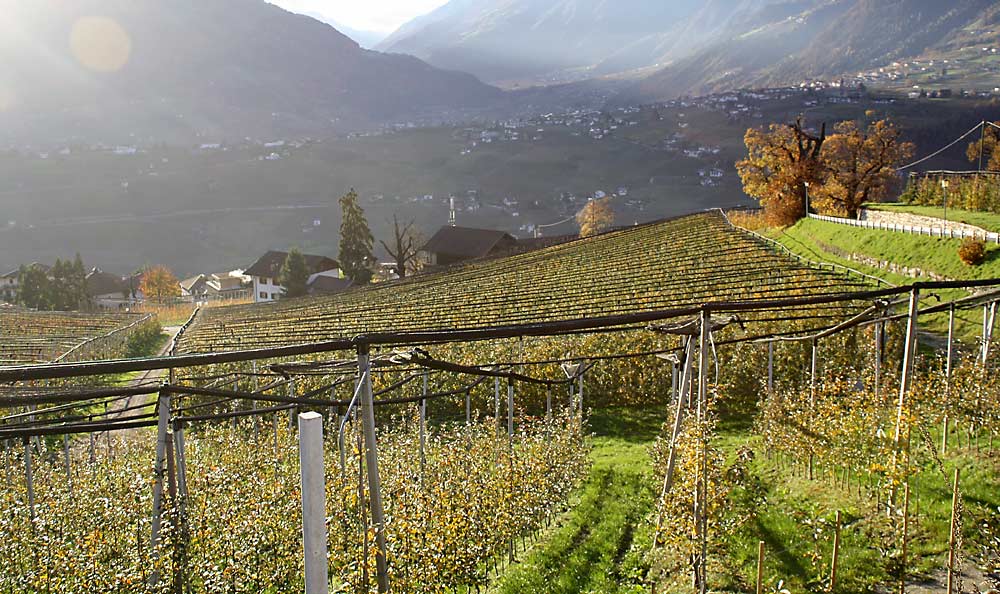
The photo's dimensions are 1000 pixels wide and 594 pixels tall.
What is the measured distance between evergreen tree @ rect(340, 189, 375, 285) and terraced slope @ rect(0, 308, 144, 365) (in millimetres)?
17555

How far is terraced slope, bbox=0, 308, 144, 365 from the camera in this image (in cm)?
2778

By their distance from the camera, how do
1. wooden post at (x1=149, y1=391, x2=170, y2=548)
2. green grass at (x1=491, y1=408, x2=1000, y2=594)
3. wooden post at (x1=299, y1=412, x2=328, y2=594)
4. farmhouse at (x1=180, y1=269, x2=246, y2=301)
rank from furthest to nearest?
farmhouse at (x1=180, y1=269, x2=246, y2=301) < green grass at (x1=491, y1=408, x2=1000, y2=594) < wooden post at (x1=149, y1=391, x2=170, y2=548) < wooden post at (x1=299, y1=412, x2=328, y2=594)

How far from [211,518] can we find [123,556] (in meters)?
1.03

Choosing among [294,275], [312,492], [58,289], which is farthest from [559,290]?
[58,289]

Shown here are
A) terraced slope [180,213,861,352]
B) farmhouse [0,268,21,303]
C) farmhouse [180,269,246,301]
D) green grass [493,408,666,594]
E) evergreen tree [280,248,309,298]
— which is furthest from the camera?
farmhouse [180,269,246,301]

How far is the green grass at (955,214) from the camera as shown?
1127 inches

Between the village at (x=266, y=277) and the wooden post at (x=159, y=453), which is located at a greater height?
the wooden post at (x=159, y=453)

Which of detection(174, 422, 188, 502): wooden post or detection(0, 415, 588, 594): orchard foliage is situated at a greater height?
detection(174, 422, 188, 502): wooden post

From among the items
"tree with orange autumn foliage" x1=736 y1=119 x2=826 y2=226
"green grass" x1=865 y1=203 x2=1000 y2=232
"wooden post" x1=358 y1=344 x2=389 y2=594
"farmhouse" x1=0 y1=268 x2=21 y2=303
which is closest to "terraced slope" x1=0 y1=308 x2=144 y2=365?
"wooden post" x1=358 y1=344 x2=389 y2=594

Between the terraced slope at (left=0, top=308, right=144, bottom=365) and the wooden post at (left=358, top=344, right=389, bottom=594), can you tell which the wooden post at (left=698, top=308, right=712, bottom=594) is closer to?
the wooden post at (left=358, top=344, right=389, bottom=594)

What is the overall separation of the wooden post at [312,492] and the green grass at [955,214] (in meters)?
31.4

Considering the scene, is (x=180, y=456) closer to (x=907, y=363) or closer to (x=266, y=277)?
(x=907, y=363)

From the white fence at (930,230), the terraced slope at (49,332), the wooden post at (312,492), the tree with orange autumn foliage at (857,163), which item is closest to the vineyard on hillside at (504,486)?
the wooden post at (312,492)

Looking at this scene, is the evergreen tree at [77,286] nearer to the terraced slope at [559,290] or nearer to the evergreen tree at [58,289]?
the evergreen tree at [58,289]
